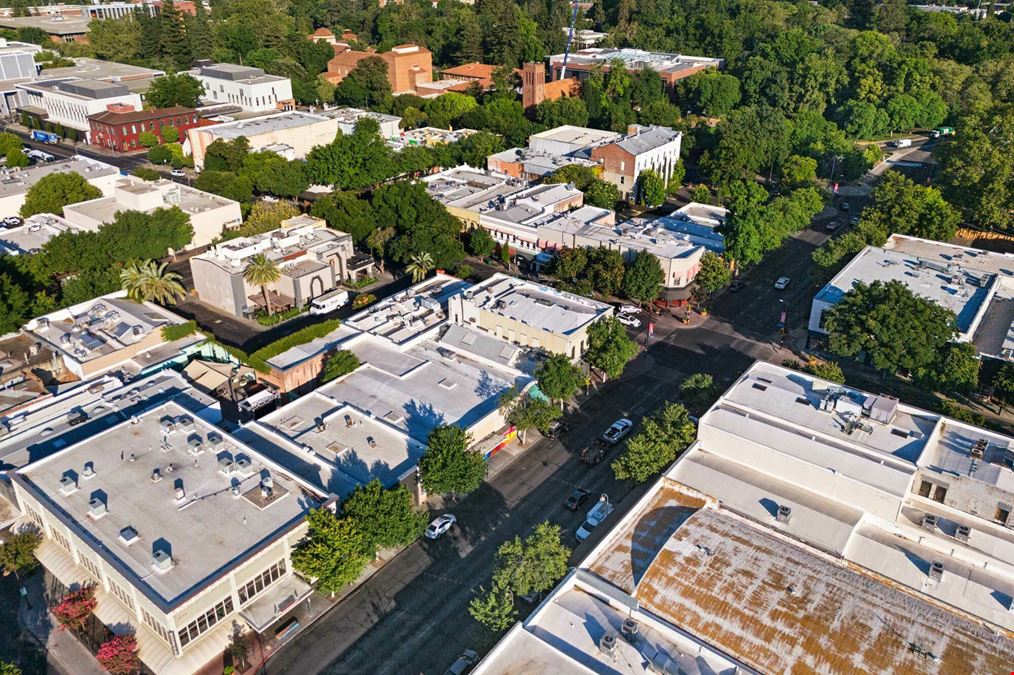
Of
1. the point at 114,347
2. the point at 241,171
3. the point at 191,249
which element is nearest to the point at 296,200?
the point at 241,171

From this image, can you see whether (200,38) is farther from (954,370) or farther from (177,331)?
(954,370)

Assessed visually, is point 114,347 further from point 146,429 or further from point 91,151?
point 91,151

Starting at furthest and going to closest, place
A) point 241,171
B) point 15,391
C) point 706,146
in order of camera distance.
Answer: point 706,146, point 241,171, point 15,391

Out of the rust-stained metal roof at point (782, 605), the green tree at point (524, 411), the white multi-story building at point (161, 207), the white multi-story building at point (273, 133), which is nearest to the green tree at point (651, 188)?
the white multi-story building at point (273, 133)

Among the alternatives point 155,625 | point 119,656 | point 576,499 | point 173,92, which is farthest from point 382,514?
point 173,92

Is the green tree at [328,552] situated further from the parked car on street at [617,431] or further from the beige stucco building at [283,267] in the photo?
the beige stucco building at [283,267]

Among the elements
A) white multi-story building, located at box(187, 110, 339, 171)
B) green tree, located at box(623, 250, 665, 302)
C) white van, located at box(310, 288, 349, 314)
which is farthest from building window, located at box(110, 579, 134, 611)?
white multi-story building, located at box(187, 110, 339, 171)
